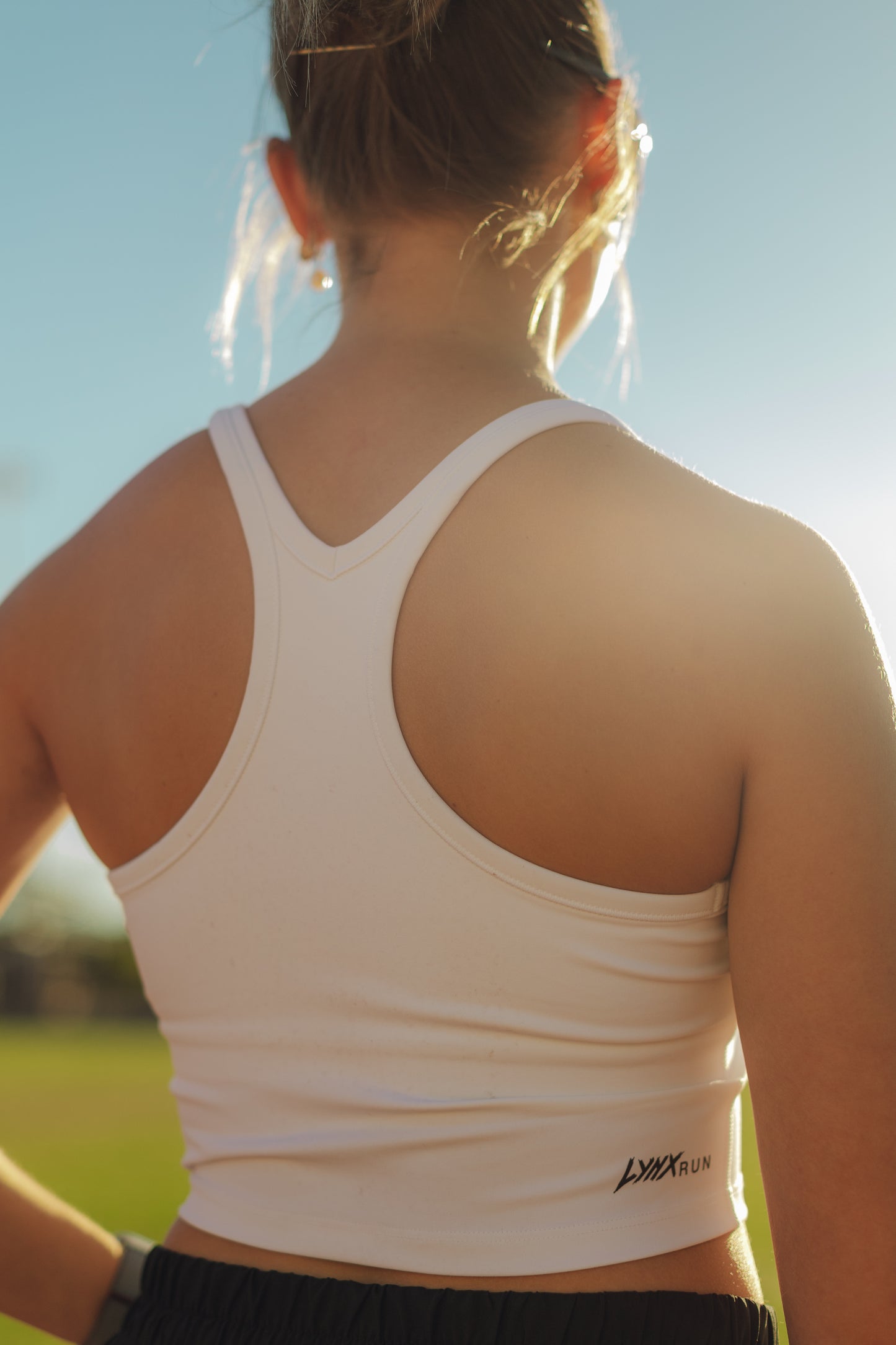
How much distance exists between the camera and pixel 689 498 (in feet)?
3.34

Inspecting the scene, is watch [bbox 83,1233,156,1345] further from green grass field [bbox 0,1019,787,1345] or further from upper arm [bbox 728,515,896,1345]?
green grass field [bbox 0,1019,787,1345]

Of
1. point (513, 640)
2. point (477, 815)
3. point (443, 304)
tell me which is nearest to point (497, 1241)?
point (477, 815)

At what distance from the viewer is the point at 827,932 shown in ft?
3.07

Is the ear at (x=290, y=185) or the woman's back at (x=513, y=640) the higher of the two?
the ear at (x=290, y=185)

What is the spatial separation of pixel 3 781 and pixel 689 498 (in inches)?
34.1

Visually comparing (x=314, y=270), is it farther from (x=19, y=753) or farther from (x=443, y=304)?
(x=19, y=753)

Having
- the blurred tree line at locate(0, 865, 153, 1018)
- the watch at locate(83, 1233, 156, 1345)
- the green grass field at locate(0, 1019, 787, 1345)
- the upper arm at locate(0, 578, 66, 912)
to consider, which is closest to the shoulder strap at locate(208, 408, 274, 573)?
the upper arm at locate(0, 578, 66, 912)

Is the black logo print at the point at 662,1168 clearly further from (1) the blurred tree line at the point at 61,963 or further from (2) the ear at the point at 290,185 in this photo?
(1) the blurred tree line at the point at 61,963

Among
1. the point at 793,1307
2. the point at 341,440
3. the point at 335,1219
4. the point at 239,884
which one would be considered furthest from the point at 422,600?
the point at 793,1307

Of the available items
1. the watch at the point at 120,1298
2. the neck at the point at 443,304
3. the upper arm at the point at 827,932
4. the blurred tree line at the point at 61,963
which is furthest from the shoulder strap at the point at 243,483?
the blurred tree line at the point at 61,963

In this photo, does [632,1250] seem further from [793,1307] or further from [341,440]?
[341,440]

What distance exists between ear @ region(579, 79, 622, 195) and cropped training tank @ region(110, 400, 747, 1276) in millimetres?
392

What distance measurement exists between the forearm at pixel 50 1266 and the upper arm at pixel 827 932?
0.84m

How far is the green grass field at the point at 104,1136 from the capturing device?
887 centimetres
